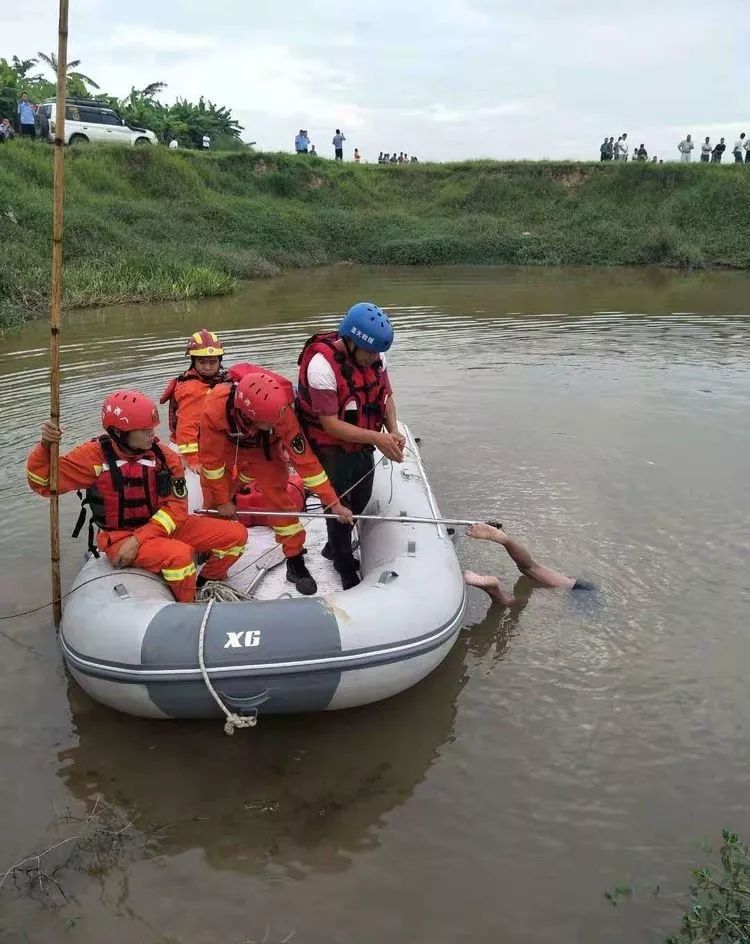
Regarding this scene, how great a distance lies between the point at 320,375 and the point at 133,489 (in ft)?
3.60

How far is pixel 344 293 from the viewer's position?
18062 millimetres

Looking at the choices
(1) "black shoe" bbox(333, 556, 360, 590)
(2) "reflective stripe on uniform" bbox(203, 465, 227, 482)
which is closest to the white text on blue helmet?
(2) "reflective stripe on uniform" bbox(203, 465, 227, 482)

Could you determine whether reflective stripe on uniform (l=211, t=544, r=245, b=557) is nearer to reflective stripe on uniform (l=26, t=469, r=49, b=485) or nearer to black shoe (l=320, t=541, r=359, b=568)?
black shoe (l=320, t=541, r=359, b=568)

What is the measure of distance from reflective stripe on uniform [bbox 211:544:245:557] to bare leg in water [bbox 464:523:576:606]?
1.27m

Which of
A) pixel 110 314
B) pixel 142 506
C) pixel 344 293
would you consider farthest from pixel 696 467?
pixel 344 293

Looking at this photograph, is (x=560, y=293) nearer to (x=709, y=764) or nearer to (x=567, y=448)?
(x=567, y=448)

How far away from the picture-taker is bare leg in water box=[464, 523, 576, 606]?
177 inches

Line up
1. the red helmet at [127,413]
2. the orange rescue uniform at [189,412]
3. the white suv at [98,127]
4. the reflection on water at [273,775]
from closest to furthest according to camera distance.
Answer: the reflection on water at [273,775] → the red helmet at [127,413] → the orange rescue uniform at [189,412] → the white suv at [98,127]

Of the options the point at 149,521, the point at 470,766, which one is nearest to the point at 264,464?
the point at 149,521

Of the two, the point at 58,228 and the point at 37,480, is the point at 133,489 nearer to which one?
the point at 37,480

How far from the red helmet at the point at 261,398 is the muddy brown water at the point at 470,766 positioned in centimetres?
146

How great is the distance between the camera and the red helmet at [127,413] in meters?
3.84

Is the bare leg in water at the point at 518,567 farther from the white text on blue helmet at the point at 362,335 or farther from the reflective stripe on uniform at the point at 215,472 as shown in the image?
the reflective stripe on uniform at the point at 215,472

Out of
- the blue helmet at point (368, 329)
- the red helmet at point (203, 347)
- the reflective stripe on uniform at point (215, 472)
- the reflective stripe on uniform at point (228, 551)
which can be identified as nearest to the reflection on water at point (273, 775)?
the reflective stripe on uniform at point (228, 551)
